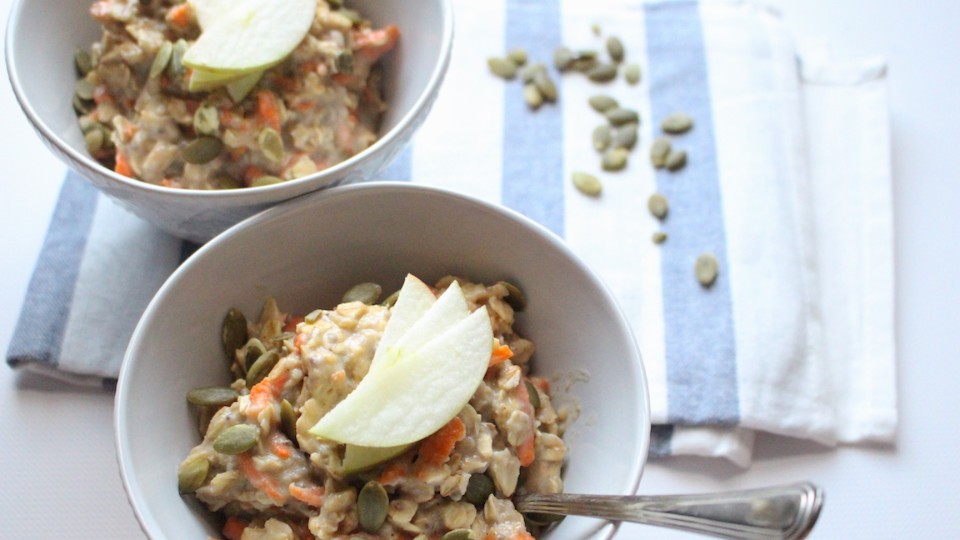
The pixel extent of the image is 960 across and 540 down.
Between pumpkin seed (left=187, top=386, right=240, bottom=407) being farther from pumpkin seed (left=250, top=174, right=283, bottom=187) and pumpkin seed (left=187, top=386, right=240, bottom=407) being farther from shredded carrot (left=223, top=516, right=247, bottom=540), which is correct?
pumpkin seed (left=250, top=174, right=283, bottom=187)

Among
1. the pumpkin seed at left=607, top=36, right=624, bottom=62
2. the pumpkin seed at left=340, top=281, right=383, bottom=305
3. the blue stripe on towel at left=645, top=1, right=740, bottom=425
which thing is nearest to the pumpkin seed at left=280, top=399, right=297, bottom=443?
the pumpkin seed at left=340, top=281, right=383, bottom=305

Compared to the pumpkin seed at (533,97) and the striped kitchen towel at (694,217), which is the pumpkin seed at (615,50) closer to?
the striped kitchen towel at (694,217)

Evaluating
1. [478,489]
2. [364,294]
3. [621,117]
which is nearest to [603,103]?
[621,117]

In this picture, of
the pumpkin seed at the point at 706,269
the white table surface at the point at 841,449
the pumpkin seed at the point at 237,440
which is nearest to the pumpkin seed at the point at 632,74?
the pumpkin seed at the point at 706,269

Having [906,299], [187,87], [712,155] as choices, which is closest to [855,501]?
[906,299]

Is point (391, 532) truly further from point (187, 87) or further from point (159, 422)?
point (187, 87)
